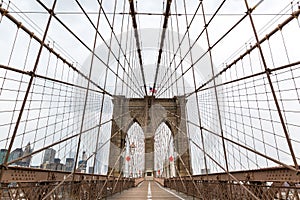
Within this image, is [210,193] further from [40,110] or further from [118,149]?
[118,149]

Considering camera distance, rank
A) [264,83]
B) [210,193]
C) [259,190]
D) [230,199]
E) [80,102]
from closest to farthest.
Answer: [259,190]
[230,199]
[210,193]
[264,83]
[80,102]

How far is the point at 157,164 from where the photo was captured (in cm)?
2581

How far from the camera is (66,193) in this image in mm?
2783

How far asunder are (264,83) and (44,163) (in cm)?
752

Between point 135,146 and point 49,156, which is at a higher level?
point 135,146

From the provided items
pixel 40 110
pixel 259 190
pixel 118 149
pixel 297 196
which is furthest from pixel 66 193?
pixel 118 149

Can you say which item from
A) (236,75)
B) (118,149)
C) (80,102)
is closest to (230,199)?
(236,75)

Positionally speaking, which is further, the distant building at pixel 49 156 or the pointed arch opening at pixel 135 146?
the pointed arch opening at pixel 135 146

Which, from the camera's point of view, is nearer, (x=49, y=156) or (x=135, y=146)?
(x=49, y=156)

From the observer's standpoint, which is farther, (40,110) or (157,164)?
(157,164)

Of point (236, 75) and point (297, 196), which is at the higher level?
point (236, 75)

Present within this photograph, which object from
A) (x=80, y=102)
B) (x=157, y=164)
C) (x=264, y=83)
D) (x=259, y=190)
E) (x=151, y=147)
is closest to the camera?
(x=259, y=190)

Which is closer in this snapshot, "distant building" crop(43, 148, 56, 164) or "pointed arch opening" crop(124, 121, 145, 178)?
"distant building" crop(43, 148, 56, 164)

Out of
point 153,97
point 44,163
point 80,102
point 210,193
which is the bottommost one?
point 210,193
